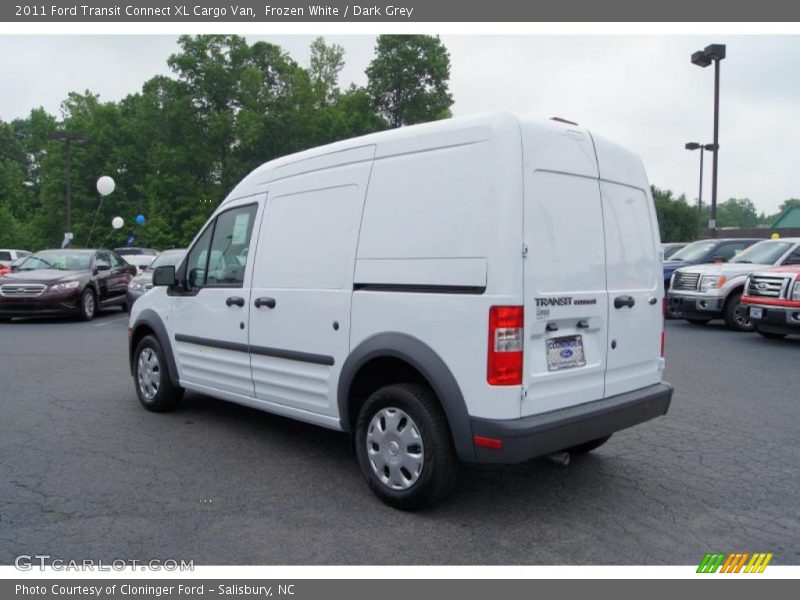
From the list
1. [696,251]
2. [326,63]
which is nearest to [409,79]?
[326,63]

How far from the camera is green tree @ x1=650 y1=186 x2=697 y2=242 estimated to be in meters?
57.9

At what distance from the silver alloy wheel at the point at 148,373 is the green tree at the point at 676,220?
55.8m

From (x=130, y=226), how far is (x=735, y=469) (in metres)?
44.1

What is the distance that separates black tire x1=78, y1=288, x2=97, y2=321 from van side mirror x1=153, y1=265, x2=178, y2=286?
9830 millimetres

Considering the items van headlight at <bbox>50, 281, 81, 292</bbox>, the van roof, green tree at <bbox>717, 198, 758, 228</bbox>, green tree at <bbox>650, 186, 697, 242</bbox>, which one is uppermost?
green tree at <bbox>717, 198, 758, 228</bbox>

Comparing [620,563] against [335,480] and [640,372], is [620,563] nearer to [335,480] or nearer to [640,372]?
[640,372]

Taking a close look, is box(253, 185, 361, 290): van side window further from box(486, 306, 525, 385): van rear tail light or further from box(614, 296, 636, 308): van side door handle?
box(614, 296, 636, 308): van side door handle

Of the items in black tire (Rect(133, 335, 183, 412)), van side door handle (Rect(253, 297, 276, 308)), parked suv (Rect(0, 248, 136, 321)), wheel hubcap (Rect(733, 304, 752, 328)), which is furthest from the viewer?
parked suv (Rect(0, 248, 136, 321))

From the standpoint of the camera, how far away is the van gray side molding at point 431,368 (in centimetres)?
367

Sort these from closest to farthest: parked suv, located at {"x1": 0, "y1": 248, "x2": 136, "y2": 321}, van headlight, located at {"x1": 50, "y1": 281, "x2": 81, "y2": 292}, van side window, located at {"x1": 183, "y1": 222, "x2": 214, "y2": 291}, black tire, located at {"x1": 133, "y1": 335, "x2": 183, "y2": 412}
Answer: van side window, located at {"x1": 183, "y1": 222, "x2": 214, "y2": 291}
black tire, located at {"x1": 133, "y1": 335, "x2": 183, "y2": 412}
parked suv, located at {"x1": 0, "y1": 248, "x2": 136, "y2": 321}
van headlight, located at {"x1": 50, "y1": 281, "x2": 81, "y2": 292}

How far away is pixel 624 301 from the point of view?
437 cm

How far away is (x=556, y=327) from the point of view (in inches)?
152

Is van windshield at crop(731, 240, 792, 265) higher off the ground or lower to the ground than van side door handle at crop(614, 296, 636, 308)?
higher

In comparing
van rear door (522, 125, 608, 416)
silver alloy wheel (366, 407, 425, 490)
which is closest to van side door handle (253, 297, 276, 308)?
silver alloy wheel (366, 407, 425, 490)
